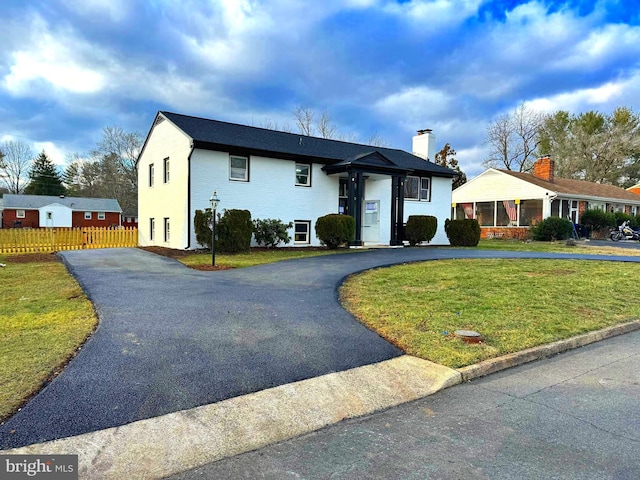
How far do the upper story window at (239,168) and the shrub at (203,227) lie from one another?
225 cm

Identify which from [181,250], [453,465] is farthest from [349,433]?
[181,250]

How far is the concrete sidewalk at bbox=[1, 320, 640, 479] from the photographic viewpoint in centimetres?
255

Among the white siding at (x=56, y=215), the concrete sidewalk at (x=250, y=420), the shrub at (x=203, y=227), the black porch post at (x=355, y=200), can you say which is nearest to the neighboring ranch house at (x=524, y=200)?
the black porch post at (x=355, y=200)

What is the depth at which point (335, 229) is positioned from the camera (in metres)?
16.0

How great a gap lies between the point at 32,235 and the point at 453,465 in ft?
64.3

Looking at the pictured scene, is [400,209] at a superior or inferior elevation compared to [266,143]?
inferior

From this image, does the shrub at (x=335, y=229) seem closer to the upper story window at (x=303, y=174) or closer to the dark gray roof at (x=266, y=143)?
the upper story window at (x=303, y=174)

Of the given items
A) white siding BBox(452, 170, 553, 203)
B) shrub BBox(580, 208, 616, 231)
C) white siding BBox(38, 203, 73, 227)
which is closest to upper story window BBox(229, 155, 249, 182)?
white siding BBox(452, 170, 553, 203)

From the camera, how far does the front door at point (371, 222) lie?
18953 millimetres

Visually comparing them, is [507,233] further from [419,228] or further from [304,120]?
[304,120]

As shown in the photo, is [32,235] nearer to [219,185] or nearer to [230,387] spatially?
[219,185]

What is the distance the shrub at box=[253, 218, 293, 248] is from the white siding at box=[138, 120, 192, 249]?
2.75 metres

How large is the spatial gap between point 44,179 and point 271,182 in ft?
172

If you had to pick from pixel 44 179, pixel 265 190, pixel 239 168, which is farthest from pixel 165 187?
pixel 44 179
